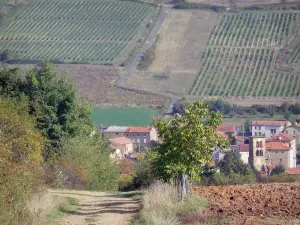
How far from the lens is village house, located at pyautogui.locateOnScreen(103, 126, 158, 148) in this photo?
208ft

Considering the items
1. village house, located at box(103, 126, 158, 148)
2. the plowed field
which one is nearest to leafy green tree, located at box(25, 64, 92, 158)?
the plowed field

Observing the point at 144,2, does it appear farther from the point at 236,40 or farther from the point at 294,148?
the point at 294,148

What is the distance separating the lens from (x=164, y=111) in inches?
2746

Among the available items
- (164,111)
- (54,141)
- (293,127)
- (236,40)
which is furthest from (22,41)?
(54,141)

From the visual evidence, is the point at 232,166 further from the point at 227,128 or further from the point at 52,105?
the point at 227,128

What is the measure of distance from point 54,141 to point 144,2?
7563 centimetres

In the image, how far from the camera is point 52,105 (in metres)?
Answer: 31.2

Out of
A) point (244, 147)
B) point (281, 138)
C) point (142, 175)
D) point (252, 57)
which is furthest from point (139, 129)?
point (142, 175)

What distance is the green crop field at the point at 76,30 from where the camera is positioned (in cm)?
9131

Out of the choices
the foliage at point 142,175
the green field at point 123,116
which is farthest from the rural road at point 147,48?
the foliage at point 142,175

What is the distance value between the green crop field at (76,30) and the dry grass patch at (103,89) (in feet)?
8.92

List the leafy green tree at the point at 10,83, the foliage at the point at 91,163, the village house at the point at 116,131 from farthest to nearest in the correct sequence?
the village house at the point at 116,131 → the leafy green tree at the point at 10,83 → the foliage at the point at 91,163

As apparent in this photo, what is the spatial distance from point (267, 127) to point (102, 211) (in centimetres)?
4838

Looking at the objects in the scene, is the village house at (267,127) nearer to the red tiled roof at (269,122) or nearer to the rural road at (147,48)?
the red tiled roof at (269,122)
